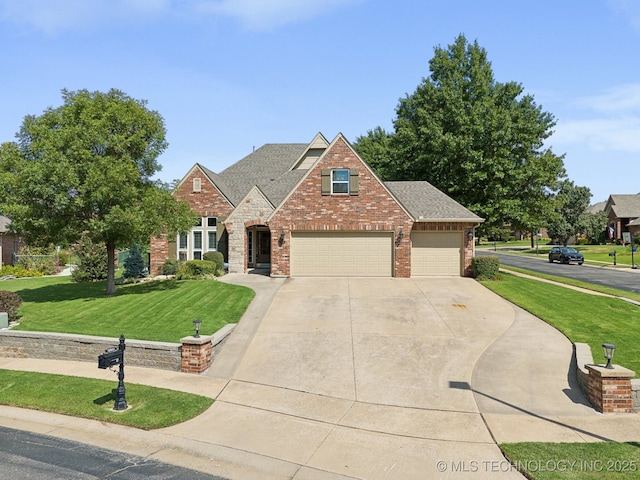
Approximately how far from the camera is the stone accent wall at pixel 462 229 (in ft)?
73.8

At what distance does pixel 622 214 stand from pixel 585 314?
2546 inches

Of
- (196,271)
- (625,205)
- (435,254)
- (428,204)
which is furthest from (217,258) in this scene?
Answer: (625,205)

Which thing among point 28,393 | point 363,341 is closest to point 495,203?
point 363,341

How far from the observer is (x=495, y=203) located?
30.3 meters

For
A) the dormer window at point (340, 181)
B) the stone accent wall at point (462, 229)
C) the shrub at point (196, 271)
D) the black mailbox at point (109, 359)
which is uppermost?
the dormer window at point (340, 181)

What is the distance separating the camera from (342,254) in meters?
22.6

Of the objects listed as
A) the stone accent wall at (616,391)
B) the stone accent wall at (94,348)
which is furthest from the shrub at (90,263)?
the stone accent wall at (616,391)

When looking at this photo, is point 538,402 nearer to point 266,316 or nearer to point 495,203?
point 266,316

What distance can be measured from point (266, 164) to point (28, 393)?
25114 millimetres

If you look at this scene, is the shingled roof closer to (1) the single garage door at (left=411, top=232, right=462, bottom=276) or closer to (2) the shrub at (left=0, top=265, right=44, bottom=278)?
(1) the single garage door at (left=411, top=232, right=462, bottom=276)

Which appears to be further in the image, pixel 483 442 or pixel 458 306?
pixel 458 306

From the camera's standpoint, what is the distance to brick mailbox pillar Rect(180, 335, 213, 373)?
35.4 feet

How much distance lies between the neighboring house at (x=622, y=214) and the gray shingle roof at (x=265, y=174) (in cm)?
5527

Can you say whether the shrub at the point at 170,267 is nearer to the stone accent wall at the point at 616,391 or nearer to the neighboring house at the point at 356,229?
the neighboring house at the point at 356,229
